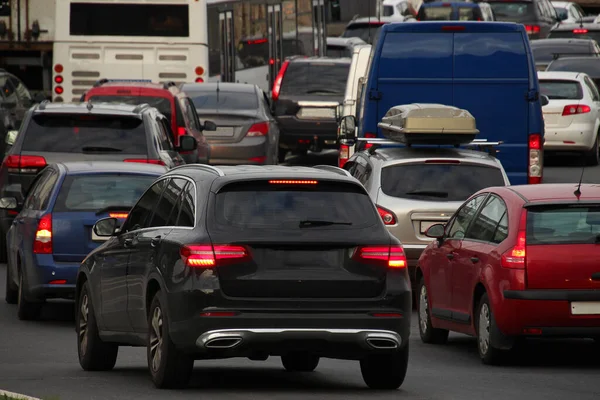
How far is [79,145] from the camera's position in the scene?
63.5ft

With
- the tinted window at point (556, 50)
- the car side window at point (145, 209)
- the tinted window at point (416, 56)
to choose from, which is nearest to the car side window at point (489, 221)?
the car side window at point (145, 209)

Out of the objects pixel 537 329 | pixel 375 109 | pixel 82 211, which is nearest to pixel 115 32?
pixel 375 109

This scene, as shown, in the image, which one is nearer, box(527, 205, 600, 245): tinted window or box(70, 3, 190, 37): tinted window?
box(527, 205, 600, 245): tinted window

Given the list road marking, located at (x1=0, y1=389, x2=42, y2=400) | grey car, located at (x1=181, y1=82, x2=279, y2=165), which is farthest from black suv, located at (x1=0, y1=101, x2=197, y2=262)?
grey car, located at (x1=181, y1=82, x2=279, y2=165)

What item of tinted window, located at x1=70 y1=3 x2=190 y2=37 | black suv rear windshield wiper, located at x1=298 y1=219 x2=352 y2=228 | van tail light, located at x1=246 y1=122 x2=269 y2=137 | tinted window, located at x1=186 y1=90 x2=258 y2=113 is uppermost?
tinted window, located at x1=70 y1=3 x2=190 y2=37

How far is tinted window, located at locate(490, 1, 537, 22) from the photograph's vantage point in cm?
5378

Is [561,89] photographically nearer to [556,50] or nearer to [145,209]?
[556,50]

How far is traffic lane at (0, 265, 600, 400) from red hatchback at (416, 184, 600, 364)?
0.31 metres

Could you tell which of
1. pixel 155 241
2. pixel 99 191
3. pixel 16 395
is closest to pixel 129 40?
pixel 99 191

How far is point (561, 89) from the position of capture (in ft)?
106

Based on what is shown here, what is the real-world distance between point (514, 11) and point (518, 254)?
41.9 meters

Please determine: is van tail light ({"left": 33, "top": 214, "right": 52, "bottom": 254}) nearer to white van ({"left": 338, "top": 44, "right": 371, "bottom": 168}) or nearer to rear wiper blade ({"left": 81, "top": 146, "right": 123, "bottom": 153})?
rear wiper blade ({"left": 81, "top": 146, "right": 123, "bottom": 153})

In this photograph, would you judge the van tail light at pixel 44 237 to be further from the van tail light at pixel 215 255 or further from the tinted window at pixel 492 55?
the tinted window at pixel 492 55

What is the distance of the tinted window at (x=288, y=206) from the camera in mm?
10836
